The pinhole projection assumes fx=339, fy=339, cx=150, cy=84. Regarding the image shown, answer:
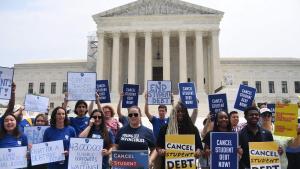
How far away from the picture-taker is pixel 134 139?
22.0ft

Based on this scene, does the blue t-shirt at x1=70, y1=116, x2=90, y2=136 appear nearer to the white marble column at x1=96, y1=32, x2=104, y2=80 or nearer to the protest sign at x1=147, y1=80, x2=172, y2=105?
the protest sign at x1=147, y1=80, x2=172, y2=105

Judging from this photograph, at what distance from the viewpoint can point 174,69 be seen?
53.5 m

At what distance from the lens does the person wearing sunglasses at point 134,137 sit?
670cm

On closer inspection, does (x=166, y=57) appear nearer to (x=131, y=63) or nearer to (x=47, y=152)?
(x=131, y=63)

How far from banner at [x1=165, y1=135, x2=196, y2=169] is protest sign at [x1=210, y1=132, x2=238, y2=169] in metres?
0.40

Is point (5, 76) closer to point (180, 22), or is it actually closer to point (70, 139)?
point (70, 139)

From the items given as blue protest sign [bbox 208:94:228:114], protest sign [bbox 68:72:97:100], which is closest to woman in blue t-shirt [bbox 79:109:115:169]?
protest sign [bbox 68:72:97:100]

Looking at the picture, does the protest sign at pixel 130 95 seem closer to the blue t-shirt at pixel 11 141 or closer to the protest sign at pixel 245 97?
the protest sign at pixel 245 97

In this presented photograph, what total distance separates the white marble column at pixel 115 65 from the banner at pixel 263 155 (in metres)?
41.2

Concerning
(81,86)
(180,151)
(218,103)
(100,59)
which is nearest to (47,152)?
(180,151)

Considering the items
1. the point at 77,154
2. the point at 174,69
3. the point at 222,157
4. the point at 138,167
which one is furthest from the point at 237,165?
the point at 174,69

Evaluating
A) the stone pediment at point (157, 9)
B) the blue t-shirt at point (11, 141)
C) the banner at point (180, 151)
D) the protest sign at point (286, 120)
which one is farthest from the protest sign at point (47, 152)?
the stone pediment at point (157, 9)

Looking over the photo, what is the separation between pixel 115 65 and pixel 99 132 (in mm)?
41264

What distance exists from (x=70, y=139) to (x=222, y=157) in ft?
9.90
